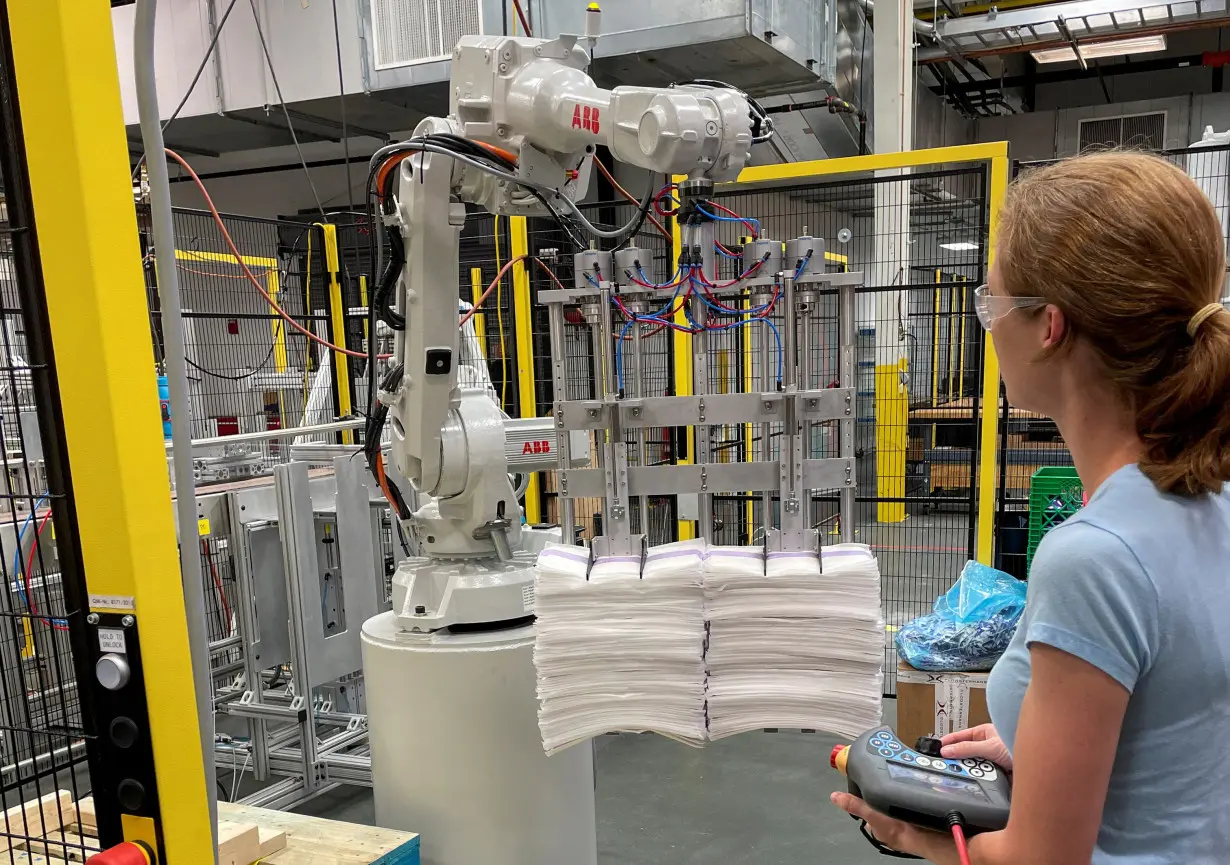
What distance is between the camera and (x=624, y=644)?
5.63 feet

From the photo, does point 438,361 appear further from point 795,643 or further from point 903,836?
point 903,836

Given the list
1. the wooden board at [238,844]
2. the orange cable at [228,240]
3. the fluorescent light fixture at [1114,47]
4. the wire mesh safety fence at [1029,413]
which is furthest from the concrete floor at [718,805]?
the fluorescent light fixture at [1114,47]

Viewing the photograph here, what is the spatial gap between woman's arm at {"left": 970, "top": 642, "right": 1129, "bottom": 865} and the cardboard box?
2.29 metres

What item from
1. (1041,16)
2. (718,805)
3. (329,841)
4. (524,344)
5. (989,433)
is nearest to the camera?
(329,841)

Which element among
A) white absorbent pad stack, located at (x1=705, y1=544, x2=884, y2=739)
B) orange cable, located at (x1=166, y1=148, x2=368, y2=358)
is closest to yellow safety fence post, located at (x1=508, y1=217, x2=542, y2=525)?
orange cable, located at (x1=166, y1=148, x2=368, y2=358)

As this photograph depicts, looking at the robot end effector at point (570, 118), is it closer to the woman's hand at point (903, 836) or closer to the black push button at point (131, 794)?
the woman's hand at point (903, 836)

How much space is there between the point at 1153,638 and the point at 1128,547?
9cm

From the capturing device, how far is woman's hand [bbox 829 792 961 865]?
39.2 inches

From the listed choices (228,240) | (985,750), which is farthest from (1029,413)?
→ (228,240)

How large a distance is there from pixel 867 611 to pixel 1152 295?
37.6 inches

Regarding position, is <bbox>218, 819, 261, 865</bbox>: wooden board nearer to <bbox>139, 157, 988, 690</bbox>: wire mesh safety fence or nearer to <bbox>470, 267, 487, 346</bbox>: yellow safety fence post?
<bbox>139, 157, 988, 690</bbox>: wire mesh safety fence

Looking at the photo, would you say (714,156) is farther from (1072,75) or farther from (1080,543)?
(1072,75)

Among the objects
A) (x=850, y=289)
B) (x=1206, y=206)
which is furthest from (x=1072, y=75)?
(x=1206, y=206)

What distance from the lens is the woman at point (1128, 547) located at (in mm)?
794
